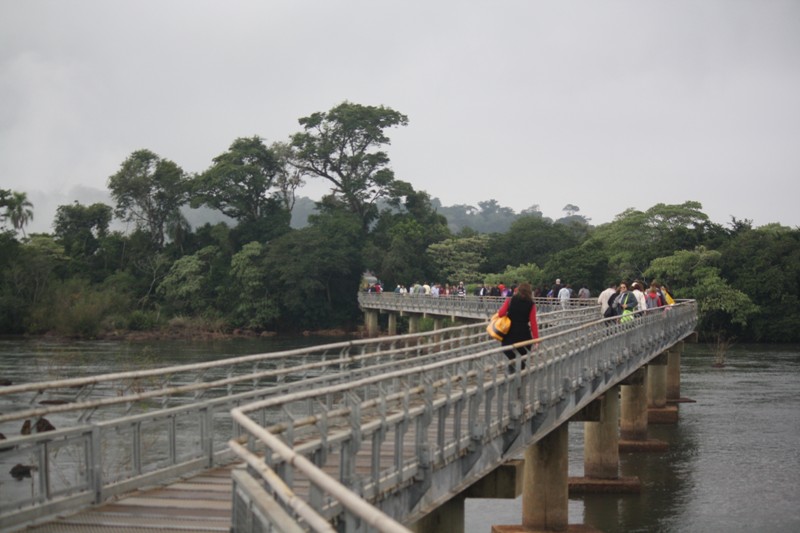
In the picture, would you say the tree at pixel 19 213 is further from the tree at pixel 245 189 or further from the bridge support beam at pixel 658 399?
the bridge support beam at pixel 658 399

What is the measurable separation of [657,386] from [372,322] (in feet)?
162

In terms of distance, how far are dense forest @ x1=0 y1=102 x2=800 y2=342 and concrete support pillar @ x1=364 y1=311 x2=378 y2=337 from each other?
3069 mm

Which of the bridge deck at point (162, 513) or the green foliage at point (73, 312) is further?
the green foliage at point (73, 312)

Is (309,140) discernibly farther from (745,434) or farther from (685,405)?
(745,434)

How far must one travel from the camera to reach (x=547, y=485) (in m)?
20.7

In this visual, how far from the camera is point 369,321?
87062 mm

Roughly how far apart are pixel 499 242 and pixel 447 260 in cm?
706

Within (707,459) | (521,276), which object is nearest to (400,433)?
(707,459)

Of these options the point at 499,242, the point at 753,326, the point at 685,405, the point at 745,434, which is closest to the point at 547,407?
the point at 745,434

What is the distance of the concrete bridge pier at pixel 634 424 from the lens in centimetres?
3241

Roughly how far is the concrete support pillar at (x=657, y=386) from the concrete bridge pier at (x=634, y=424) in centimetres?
571

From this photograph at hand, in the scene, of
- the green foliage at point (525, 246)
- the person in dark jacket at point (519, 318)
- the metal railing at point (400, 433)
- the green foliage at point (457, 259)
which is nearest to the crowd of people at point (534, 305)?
the person in dark jacket at point (519, 318)

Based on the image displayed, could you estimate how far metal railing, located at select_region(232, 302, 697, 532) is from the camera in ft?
21.7

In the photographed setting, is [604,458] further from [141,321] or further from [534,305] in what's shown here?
[141,321]
